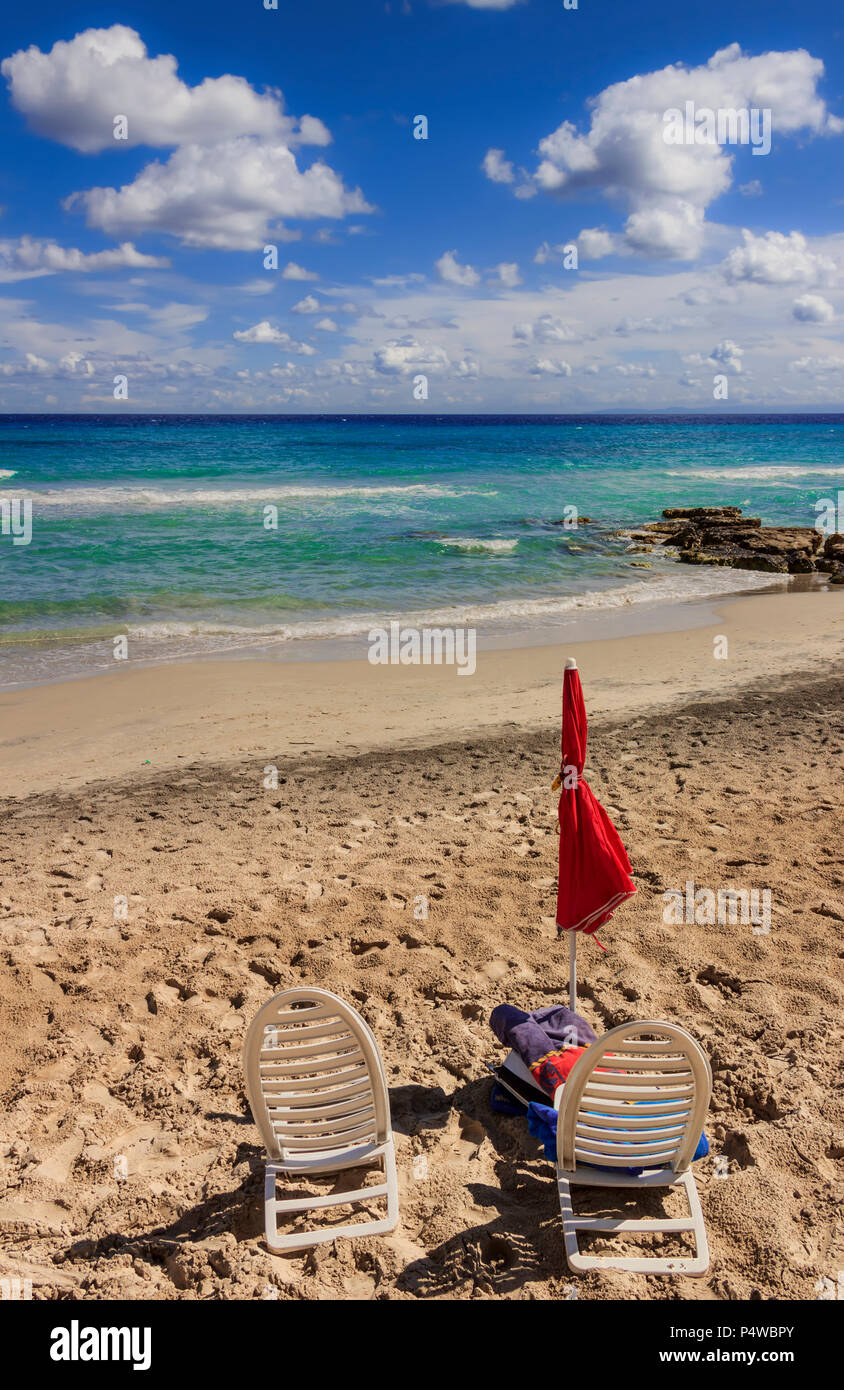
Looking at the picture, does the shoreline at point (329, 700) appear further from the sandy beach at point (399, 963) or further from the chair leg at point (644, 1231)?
the chair leg at point (644, 1231)

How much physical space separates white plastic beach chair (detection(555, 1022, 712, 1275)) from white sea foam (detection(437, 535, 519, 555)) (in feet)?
70.0

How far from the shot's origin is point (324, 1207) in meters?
3.64

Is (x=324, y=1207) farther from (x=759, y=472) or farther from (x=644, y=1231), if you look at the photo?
(x=759, y=472)

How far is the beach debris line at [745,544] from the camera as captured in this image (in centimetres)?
2291

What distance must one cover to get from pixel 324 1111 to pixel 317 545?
21758mm

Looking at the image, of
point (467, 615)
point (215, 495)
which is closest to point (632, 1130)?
point (467, 615)
